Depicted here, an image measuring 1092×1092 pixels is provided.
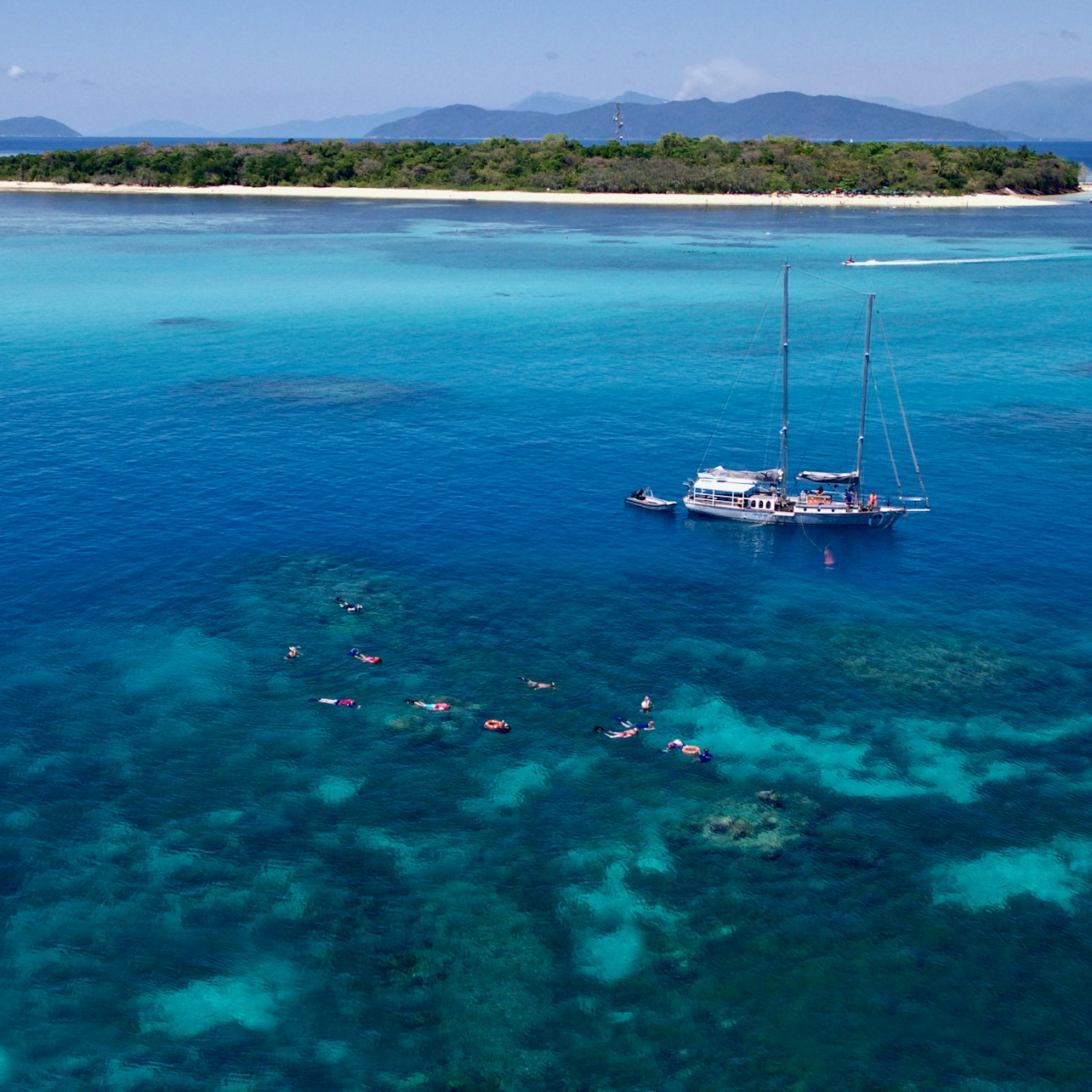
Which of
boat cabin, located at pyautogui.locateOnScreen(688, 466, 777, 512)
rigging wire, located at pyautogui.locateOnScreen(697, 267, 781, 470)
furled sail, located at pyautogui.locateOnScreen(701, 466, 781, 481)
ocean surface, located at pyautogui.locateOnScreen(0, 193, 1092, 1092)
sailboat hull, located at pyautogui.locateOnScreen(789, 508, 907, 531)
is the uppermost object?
rigging wire, located at pyautogui.locateOnScreen(697, 267, 781, 470)

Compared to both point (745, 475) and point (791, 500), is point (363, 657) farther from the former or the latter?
point (791, 500)

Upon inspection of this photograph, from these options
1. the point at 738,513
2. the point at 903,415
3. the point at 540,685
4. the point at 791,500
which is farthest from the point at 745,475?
the point at 540,685

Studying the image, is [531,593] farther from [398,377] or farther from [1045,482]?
[398,377]

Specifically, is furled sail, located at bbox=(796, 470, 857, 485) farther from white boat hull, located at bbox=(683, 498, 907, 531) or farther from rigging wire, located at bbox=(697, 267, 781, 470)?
rigging wire, located at bbox=(697, 267, 781, 470)

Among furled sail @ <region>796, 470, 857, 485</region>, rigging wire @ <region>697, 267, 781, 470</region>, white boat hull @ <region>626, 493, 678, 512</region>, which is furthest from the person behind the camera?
rigging wire @ <region>697, 267, 781, 470</region>

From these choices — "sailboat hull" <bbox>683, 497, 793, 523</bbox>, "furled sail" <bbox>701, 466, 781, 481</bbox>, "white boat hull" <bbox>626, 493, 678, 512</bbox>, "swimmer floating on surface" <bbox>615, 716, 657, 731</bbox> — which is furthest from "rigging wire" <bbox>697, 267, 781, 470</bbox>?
"swimmer floating on surface" <bbox>615, 716, 657, 731</bbox>

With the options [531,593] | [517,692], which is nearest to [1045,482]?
[531,593]

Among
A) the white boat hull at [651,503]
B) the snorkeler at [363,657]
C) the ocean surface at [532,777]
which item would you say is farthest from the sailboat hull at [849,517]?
the snorkeler at [363,657]
